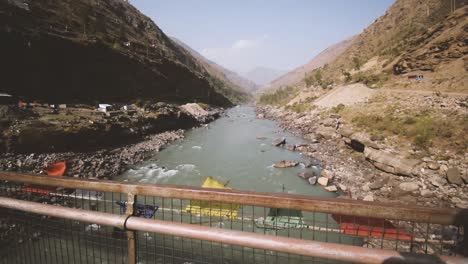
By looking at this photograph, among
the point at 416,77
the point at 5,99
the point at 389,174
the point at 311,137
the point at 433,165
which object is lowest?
the point at 389,174

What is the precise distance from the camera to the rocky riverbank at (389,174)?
1077cm

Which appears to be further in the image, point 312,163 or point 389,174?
point 312,163

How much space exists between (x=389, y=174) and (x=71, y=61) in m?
36.6

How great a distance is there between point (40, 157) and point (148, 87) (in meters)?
→ 33.2

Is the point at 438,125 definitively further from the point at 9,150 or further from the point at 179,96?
the point at 179,96

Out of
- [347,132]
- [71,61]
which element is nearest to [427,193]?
[347,132]

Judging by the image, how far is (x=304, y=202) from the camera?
1.63m

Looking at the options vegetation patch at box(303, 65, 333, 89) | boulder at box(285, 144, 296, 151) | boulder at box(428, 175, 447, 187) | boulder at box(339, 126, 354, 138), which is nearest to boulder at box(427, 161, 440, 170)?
boulder at box(428, 175, 447, 187)

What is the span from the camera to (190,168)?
17078mm

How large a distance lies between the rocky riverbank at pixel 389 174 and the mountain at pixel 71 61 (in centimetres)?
Answer: 2869

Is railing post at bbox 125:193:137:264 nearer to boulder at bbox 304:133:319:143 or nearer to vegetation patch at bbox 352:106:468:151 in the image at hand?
vegetation patch at bbox 352:106:468:151

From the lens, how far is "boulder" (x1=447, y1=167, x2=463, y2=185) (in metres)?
10.9

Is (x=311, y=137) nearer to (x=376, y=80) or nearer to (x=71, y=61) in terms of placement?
(x=376, y=80)

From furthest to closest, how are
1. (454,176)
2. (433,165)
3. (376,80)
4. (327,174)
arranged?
(376,80) < (327,174) < (433,165) < (454,176)
